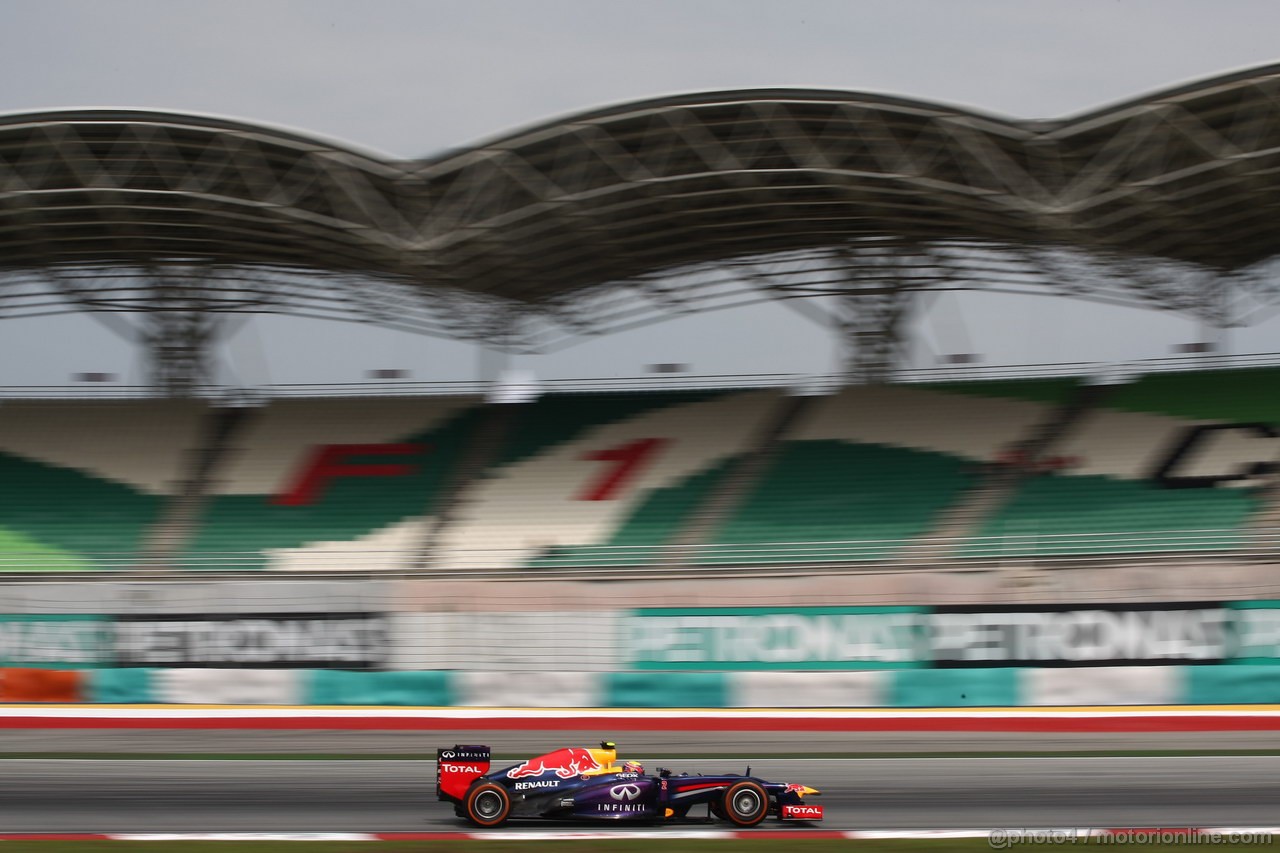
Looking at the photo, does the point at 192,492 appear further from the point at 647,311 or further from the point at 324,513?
the point at 647,311

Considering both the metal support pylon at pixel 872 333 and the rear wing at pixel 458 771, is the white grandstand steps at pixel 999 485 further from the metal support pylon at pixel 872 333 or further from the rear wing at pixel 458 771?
the rear wing at pixel 458 771

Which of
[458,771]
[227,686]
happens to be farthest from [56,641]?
[458,771]

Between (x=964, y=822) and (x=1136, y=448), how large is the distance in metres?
16.6

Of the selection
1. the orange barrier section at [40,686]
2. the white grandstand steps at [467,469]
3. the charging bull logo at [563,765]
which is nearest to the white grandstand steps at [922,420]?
the white grandstand steps at [467,469]

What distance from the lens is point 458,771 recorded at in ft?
39.0

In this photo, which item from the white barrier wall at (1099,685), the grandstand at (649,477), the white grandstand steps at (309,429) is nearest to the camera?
the white barrier wall at (1099,685)

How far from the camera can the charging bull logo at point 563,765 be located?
11.8m

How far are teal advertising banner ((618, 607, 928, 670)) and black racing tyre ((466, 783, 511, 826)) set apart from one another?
1185 cm

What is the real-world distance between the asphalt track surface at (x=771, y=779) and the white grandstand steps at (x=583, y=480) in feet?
36.5

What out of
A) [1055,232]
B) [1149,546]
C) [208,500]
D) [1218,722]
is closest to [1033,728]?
[1218,722]

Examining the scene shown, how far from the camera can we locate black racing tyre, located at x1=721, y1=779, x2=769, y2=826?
38.4 feet

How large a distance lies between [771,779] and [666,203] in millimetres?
14033

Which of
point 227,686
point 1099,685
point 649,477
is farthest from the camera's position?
point 649,477

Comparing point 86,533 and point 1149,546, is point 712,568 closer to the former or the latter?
point 1149,546
